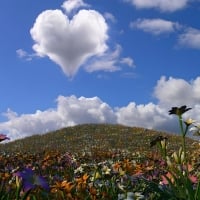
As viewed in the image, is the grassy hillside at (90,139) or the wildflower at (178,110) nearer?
the wildflower at (178,110)

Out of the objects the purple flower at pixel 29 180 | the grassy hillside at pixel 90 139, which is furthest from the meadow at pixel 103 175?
the grassy hillside at pixel 90 139

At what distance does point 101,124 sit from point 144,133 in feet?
26.7

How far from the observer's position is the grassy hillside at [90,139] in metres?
37.2

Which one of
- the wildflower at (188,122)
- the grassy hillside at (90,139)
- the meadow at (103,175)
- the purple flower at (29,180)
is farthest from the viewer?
the grassy hillside at (90,139)

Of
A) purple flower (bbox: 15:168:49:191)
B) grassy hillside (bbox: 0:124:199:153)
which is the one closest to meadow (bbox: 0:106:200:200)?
purple flower (bbox: 15:168:49:191)

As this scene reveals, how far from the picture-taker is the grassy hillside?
122 feet

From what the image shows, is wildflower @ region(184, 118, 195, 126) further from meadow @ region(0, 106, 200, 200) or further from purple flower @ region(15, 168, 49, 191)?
purple flower @ region(15, 168, 49, 191)

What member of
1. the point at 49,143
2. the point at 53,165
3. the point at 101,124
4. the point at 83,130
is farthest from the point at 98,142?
the point at 53,165

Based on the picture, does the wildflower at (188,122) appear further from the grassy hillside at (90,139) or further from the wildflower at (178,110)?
the grassy hillside at (90,139)

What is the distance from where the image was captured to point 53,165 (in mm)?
13219

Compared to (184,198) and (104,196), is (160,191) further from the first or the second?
(104,196)

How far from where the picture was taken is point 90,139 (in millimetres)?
41719

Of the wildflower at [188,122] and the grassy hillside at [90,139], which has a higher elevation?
the grassy hillside at [90,139]

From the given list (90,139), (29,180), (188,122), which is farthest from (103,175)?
(90,139)
